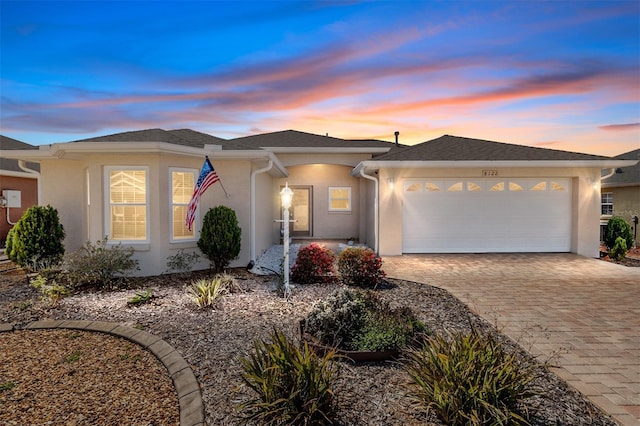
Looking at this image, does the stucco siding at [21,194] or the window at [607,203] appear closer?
the stucco siding at [21,194]

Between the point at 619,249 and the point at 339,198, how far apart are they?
361 inches

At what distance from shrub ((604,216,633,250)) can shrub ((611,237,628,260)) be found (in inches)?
7.6

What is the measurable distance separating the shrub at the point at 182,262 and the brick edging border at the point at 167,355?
3304mm

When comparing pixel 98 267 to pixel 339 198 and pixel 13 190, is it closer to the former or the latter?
pixel 339 198

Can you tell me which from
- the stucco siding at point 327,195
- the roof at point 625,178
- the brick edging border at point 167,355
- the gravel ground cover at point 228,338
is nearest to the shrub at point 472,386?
the gravel ground cover at point 228,338

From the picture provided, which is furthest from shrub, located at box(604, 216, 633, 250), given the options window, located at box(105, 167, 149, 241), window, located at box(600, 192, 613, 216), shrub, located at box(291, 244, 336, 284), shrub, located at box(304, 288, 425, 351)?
window, located at box(105, 167, 149, 241)

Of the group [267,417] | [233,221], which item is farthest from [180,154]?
[267,417]

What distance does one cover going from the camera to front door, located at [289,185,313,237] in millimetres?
15125

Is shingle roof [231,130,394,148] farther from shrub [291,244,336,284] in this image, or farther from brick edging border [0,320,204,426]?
brick edging border [0,320,204,426]

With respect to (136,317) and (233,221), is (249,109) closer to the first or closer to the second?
(233,221)

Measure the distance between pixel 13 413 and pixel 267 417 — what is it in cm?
212

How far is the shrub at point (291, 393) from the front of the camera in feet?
8.46

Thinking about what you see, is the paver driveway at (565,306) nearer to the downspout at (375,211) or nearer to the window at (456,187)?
the downspout at (375,211)

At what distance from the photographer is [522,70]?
10.1 meters
